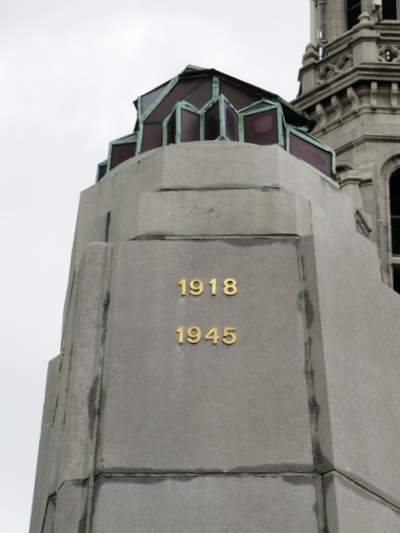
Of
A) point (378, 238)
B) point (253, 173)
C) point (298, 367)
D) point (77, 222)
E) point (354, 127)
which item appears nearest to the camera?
point (298, 367)

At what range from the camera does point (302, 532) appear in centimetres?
1509

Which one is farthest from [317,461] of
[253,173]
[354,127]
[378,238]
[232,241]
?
[354,127]

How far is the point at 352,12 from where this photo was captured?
191 ft

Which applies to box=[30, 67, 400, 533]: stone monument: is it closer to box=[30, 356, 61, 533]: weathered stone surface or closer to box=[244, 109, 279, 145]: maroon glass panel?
box=[30, 356, 61, 533]: weathered stone surface

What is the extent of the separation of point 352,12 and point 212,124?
40.1 m

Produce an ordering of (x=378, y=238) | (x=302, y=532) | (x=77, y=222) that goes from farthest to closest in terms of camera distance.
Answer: (x=378, y=238)
(x=77, y=222)
(x=302, y=532)

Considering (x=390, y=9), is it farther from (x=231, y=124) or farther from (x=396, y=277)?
(x=231, y=124)

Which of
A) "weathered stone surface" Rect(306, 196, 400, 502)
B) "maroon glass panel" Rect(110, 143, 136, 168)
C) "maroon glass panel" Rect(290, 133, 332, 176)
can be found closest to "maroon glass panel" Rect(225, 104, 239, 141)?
"maroon glass panel" Rect(290, 133, 332, 176)

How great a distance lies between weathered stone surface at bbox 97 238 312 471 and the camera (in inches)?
619

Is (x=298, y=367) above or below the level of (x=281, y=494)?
above

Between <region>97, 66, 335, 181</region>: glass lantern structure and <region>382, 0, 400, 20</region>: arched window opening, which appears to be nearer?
<region>97, 66, 335, 181</region>: glass lantern structure

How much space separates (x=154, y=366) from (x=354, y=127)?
36854 mm

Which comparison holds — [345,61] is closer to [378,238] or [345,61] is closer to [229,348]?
[378,238]

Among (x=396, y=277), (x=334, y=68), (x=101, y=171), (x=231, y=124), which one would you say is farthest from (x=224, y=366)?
(x=334, y=68)
